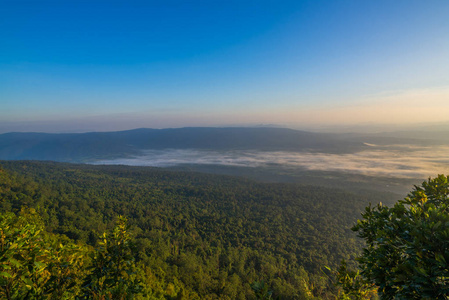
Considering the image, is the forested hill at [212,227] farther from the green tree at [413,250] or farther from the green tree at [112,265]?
the green tree at [112,265]

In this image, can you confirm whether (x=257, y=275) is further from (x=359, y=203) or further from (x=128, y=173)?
(x=128, y=173)

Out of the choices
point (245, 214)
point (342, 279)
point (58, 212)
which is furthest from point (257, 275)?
point (58, 212)

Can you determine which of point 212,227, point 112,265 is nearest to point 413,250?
point 112,265

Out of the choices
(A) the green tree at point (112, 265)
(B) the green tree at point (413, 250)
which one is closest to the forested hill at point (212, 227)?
(B) the green tree at point (413, 250)

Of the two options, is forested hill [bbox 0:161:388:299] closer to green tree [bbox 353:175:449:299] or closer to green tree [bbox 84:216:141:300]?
green tree [bbox 353:175:449:299]

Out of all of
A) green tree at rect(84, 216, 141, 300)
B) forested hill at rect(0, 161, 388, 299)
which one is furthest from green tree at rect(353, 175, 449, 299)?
forested hill at rect(0, 161, 388, 299)

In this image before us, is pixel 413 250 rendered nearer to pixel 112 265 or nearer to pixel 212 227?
pixel 112 265
